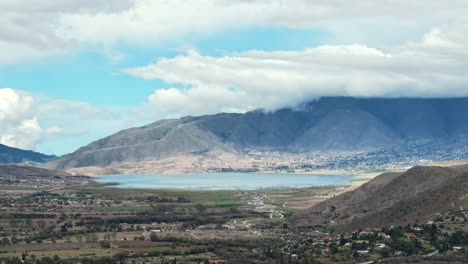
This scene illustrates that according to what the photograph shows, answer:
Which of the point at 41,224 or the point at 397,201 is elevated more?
the point at 397,201

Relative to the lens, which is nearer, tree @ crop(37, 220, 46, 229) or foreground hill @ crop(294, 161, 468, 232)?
foreground hill @ crop(294, 161, 468, 232)

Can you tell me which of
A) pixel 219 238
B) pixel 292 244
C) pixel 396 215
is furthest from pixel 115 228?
pixel 396 215

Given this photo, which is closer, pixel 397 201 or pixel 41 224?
pixel 397 201

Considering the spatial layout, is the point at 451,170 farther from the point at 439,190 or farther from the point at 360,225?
the point at 360,225

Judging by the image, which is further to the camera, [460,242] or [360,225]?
[360,225]

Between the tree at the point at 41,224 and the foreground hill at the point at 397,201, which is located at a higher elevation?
the foreground hill at the point at 397,201

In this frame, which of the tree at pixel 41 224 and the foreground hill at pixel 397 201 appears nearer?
the foreground hill at pixel 397 201

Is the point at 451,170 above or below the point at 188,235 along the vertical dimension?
above

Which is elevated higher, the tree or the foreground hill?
the foreground hill
